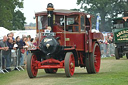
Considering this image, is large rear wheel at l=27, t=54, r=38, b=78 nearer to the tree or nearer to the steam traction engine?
the steam traction engine

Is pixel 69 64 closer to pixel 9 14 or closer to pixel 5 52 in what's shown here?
pixel 5 52

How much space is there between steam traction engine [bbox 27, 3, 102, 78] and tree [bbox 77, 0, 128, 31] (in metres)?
76.3

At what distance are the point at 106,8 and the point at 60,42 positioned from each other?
77.5 meters

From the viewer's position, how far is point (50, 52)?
1571 centimetres

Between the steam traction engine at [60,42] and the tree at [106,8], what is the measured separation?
76.3 metres

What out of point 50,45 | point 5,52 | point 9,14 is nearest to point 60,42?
point 50,45

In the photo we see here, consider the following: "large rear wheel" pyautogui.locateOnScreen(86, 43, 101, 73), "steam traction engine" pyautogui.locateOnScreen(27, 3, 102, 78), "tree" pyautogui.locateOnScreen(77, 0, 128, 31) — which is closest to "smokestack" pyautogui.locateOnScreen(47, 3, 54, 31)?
"steam traction engine" pyautogui.locateOnScreen(27, 3, 102, 78)

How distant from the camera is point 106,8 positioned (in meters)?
92.6

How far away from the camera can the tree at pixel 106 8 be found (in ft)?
306

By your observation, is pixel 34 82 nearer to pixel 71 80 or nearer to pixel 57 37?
pixel 71 80

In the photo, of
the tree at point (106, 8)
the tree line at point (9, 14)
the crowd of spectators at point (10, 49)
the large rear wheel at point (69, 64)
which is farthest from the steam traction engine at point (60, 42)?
the tree at point (106, 8)

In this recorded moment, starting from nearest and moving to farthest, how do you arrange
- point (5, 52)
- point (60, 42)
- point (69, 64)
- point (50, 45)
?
point (69, 64) < point (50, 45) < point (60, 42) < point (5, 52)

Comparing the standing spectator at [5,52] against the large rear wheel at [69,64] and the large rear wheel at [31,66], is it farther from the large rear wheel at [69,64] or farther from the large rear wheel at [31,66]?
the large rear wheel at [69,64]

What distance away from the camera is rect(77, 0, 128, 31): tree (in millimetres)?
93162
